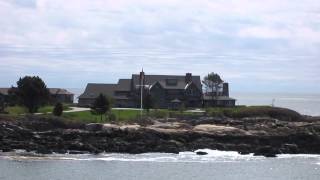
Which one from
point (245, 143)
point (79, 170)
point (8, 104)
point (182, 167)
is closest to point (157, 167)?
point (182, 167)

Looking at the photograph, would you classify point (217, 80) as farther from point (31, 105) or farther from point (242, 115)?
point (31, 105)

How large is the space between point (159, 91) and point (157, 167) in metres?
65.3

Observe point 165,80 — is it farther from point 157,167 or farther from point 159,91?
point 157,167

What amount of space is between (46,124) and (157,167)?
23.1 meters

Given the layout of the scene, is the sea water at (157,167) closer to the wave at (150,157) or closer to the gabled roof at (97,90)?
the wave at (150,157)

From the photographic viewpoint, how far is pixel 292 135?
3019 inches

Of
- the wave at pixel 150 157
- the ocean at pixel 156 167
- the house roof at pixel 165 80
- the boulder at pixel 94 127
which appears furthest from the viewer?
the house roof at pixel 165 80

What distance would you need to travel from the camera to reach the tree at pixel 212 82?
137 metres

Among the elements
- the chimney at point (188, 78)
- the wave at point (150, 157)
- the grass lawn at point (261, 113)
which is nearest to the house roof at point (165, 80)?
the chimney at point (188, 78)

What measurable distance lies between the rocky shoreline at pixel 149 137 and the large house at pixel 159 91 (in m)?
42.5

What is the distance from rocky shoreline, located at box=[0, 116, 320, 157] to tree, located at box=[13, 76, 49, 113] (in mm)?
11599

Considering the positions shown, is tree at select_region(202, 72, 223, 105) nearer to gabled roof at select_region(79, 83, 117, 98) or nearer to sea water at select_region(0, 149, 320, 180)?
gabled roof at select_region(79, 83, 117, 98)

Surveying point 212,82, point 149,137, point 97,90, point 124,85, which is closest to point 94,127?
point 149,137

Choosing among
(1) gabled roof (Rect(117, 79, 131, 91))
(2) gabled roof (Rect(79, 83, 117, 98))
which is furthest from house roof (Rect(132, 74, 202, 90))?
(2) gabled roof (Rect(79, 83, 117, 98))
